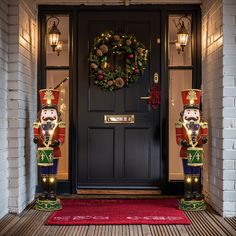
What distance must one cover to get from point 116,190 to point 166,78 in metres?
1.42

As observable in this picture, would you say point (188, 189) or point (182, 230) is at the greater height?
point (188, 189)

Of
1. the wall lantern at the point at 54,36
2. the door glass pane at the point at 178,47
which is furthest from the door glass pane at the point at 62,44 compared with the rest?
the door glass pane at the point at 178,47

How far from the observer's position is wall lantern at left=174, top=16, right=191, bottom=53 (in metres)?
4.61

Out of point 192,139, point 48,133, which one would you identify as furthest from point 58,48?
point 192,139

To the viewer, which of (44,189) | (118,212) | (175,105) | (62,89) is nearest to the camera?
(118,212)

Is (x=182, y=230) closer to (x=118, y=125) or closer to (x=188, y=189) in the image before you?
(x=188, y=189)

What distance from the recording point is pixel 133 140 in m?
4.69

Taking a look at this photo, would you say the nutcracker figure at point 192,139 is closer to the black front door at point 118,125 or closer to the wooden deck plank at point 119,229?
the wooden deck plank at point 119,229

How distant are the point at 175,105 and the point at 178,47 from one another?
690 millimetres

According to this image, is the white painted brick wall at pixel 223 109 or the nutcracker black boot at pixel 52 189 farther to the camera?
the nutcracker black boot at pixel 52 189

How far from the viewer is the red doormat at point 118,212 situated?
3.51 meters

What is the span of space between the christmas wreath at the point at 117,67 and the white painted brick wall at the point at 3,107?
1.15 m

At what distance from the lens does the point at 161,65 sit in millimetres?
4672

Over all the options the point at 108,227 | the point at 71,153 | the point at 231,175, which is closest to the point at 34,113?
the point at 71,153
